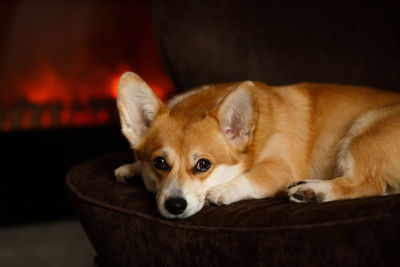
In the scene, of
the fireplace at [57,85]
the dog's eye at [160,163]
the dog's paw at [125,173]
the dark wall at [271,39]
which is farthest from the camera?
the fireplace at [57,85]

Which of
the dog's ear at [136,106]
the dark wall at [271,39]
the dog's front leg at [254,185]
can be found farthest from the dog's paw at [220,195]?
the dark wall at [271,39]

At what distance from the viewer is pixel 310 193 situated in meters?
1.53

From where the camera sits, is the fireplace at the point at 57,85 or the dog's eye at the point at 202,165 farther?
the fireplace at the point at 57,85

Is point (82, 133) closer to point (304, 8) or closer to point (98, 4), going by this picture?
point (98, 4)

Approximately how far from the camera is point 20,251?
294cm

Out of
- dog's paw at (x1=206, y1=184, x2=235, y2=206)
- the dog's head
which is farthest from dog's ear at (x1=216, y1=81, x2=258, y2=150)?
dog's paw at (x1=206, y1=184, x2=235, y2=206)

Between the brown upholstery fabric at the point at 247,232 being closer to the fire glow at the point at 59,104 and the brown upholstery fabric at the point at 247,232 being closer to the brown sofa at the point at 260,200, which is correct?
the brown sofa at the point at 260,200

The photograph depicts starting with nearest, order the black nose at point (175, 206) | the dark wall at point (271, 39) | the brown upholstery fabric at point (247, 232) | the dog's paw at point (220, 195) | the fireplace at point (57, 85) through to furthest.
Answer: the brown upholstery fabric at point (247, 232)
the black nose at point (175, 206)
the dog's paw at point (220, 195)
the dark wall at point (271, 39)
the fireplace at point (57, 85)

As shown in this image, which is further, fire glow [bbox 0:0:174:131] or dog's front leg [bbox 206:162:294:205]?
fire glow [bbox 0:0:174:131]

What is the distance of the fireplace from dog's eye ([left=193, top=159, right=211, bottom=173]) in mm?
1899

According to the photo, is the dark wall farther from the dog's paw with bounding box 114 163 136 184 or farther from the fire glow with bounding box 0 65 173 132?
the fire glow with bounding box 0 65 173 132

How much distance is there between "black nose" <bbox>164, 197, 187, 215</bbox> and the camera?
1.49 meters

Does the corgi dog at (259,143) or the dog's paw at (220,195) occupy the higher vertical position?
the corgi dog at (259,143)

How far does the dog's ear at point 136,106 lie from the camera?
1.81 metres
